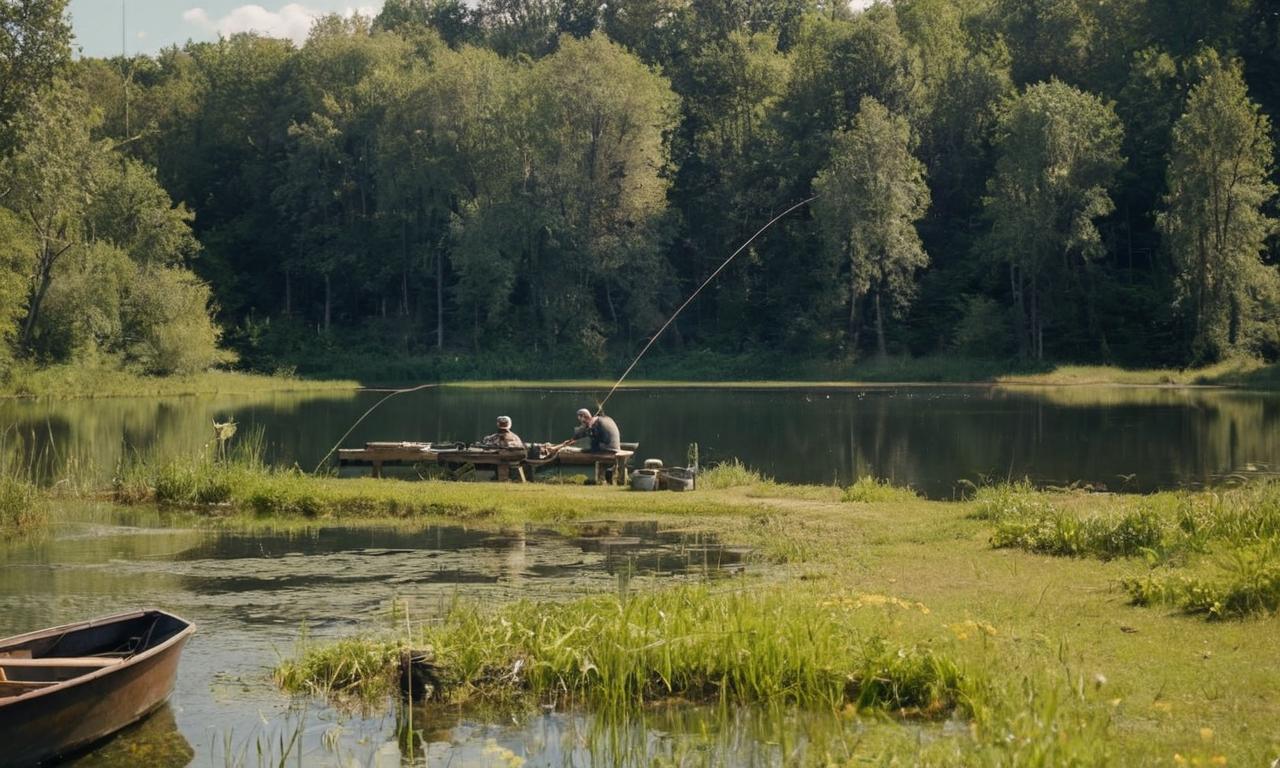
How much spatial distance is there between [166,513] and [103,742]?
41.6 ft

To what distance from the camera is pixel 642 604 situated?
12.5 meters

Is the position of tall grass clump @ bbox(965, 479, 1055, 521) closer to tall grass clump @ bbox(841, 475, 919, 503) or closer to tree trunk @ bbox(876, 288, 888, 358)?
tall grass clump @ bbox(841, 475, 919, 503)

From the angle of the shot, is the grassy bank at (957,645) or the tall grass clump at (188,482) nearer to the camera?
the grassy bank at (957,645)

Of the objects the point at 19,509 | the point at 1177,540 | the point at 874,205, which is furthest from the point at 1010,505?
the point at 874,205

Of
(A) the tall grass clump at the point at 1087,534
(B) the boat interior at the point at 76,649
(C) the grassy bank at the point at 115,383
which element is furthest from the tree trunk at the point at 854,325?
(B) the boat interior at the point at 76,649

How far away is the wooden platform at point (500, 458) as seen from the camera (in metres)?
27.3

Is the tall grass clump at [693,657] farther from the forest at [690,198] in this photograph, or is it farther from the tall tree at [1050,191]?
the tall tree at [1050,191]

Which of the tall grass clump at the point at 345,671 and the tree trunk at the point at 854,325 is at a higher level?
the tree trunk at the point at 854,325

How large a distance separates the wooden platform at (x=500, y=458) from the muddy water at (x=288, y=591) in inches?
230

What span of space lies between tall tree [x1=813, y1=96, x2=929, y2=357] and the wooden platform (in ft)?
149

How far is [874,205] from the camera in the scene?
7044cm

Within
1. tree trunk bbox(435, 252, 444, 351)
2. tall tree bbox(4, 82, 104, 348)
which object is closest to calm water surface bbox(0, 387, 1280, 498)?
tall tree bbox(4, 82, 104, 348)

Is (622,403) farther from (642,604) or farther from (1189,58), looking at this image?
(642,604)

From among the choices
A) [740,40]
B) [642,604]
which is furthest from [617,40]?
[642,604]
